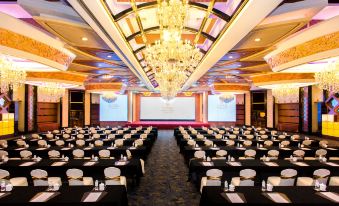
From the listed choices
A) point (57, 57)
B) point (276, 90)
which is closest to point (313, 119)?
point (276, 90)

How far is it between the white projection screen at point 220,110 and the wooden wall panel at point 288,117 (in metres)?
5.04

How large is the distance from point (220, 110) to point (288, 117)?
709 cm

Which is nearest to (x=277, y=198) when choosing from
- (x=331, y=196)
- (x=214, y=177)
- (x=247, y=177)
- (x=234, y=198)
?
(x=234, y=198)

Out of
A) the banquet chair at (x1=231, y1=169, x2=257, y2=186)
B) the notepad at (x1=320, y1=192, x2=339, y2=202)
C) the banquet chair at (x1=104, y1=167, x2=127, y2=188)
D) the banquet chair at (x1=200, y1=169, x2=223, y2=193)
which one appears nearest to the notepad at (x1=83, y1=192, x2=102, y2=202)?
the banquet chair at (x1=104, y1=167, x2=127, y2=188)

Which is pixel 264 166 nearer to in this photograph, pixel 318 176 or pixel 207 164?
pixel 318 176

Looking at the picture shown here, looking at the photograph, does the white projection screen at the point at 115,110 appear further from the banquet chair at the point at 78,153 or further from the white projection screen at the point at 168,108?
the banquet chair at the point at 78,153

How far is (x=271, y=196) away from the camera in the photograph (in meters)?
4.08

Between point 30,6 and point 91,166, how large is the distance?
3763mm

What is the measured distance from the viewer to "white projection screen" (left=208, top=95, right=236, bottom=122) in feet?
86.9

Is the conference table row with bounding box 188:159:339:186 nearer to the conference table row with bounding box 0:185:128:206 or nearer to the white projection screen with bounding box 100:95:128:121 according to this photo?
the conference table row with bounding box 0:185:128:206

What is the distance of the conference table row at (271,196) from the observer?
12.6ft

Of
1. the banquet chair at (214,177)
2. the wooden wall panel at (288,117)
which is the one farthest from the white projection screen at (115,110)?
the banquet chair at (214,177)

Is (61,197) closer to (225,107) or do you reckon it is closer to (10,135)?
(10,135)

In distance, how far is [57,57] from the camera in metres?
8.59
